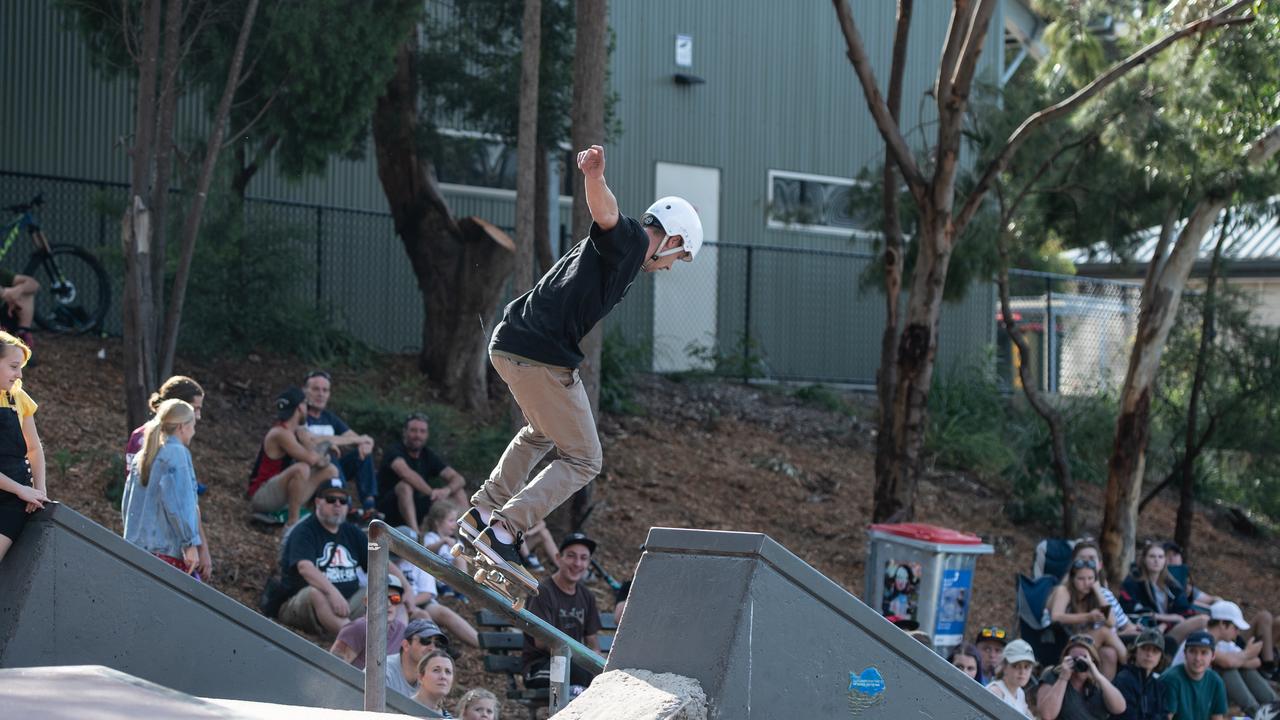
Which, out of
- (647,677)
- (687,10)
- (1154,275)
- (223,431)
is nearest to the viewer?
(647,677)

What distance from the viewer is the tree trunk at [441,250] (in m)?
15.5

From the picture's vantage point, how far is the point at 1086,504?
1855 centimetres

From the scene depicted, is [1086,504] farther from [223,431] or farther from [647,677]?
[647,677]

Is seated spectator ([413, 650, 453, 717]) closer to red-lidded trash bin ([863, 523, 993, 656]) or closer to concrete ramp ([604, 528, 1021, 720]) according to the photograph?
concrete ramp ([604, 528, 1021, 720])

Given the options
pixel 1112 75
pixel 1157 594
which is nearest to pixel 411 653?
pixel 1157 594

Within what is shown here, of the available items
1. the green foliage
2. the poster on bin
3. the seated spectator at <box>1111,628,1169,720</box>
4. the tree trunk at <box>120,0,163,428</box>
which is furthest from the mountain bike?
the seated spectator at <box>1111,628,1169,720</box>

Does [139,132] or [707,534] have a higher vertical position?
[139,132]

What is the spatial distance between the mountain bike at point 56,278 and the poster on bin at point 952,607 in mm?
8958

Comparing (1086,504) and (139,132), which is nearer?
(139,132)

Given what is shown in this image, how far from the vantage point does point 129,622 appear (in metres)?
5.83

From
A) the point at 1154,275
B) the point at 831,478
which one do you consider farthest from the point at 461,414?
the point at 1154,275

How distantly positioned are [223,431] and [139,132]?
3494 mm

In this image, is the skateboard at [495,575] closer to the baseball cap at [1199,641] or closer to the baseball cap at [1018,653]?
the baseball cap at [1018,653]

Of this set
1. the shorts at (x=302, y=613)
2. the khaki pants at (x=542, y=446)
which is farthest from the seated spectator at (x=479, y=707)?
the shorts at (x=302, y=613)
